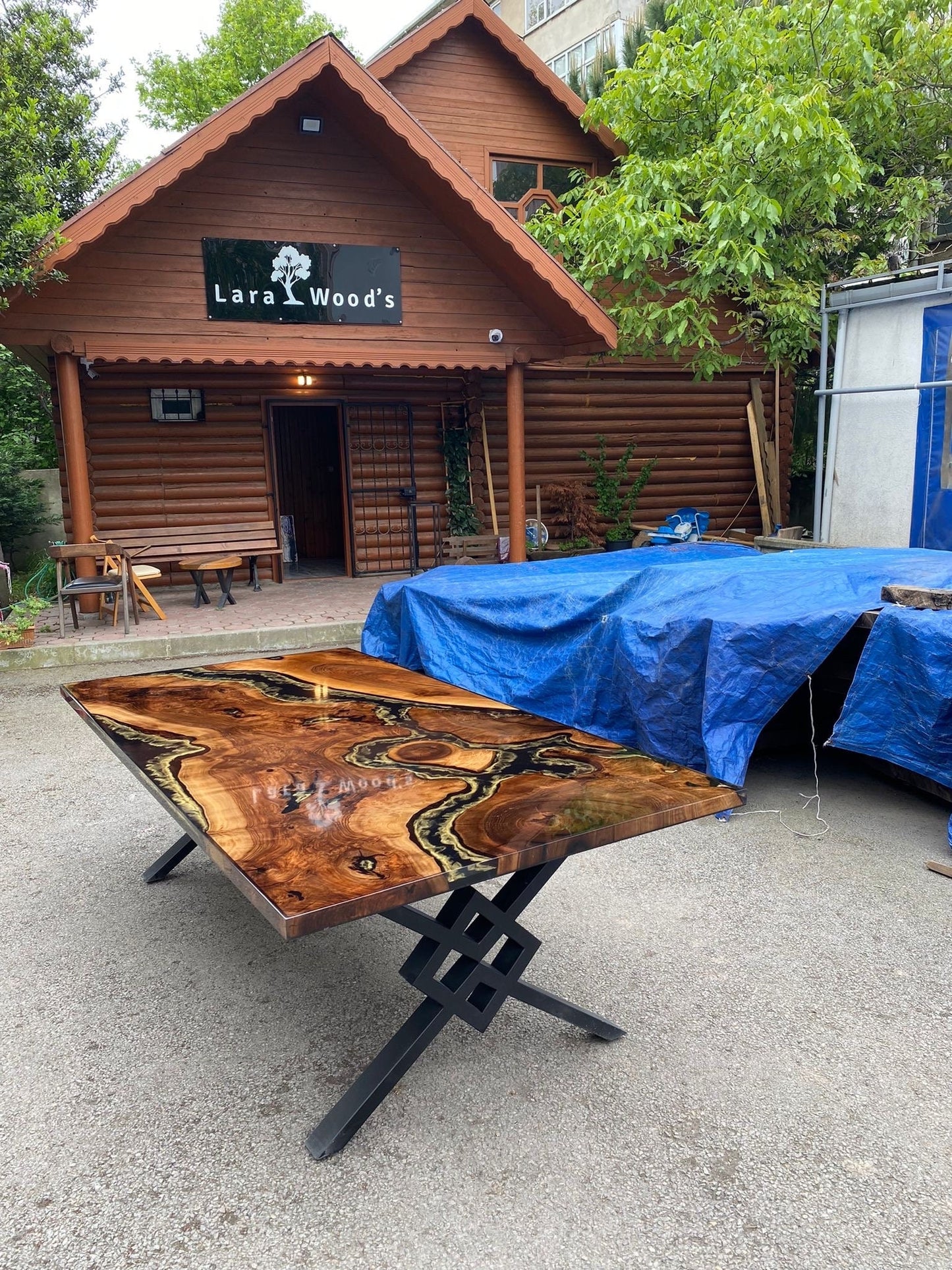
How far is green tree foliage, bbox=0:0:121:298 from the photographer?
7961mm

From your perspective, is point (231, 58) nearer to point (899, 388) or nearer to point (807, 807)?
point (899, 388)

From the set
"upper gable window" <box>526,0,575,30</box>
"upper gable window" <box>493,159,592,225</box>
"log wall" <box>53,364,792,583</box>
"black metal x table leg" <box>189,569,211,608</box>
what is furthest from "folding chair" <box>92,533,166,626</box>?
"upper gable window" <box>526,0,575,30</box>

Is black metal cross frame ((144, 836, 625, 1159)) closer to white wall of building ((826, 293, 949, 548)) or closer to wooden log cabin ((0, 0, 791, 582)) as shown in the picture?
wooden log cabin ((0, 0, 791, 582))

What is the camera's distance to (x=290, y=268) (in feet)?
31.4

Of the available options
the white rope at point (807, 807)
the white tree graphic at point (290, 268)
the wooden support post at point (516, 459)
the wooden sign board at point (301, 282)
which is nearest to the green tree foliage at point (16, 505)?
the wooden sign board at point (301, 282)

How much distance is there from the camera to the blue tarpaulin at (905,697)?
411 centimetres

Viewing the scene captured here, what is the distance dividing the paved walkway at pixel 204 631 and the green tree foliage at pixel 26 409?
17.8 feet

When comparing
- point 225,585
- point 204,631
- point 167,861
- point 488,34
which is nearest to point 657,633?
point 167,861

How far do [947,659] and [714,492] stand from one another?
36.2 feet

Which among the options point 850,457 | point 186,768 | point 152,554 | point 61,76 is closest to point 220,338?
point 152,554

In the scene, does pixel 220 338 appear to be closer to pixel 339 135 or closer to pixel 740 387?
pixel 339 135

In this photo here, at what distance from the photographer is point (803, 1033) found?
9.17 feet

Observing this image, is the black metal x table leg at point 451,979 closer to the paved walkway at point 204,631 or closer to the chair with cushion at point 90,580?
the paved walkway at point 204,631

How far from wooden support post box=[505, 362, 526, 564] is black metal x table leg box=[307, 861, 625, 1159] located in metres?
8.21
